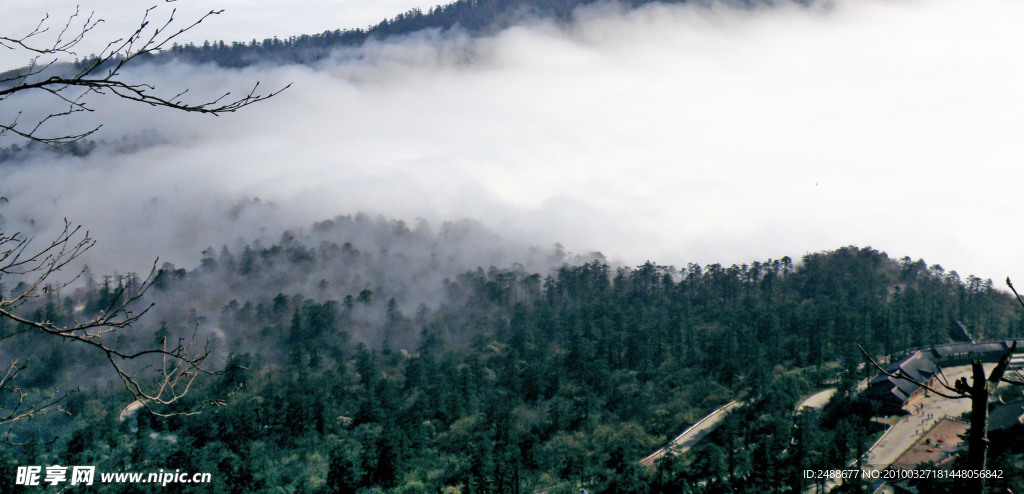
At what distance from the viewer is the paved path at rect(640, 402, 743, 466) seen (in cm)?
3631

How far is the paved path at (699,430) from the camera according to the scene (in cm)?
3631

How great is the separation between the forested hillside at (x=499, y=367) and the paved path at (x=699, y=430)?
79 centimetres

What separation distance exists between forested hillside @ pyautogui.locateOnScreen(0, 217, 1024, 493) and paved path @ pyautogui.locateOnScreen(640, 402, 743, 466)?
790 mm

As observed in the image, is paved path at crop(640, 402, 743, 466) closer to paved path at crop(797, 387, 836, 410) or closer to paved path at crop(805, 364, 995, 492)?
paved path at crop(797, 387, 836, 410)

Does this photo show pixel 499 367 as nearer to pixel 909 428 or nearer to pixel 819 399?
pixel 819 399

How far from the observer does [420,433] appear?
38062 mm

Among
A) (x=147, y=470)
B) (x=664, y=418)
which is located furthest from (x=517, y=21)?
(x=147, y=470)

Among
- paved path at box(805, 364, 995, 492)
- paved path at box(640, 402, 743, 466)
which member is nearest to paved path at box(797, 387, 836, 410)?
paved path at box(640, 402, 743, 466)

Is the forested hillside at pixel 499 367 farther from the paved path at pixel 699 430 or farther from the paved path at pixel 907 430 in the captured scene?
the paved path at pixel 907 430

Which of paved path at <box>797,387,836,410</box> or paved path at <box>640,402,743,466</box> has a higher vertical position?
paved path at <box>797,387,836,410</box>

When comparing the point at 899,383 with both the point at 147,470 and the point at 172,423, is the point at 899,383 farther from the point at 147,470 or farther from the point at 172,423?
the point at 172,423

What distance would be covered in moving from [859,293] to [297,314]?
173ft

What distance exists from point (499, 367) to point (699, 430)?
1955 centimetres

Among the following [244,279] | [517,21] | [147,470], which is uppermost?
[517,21]
